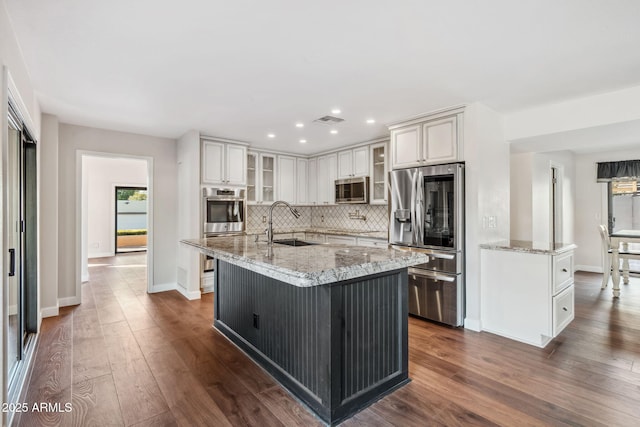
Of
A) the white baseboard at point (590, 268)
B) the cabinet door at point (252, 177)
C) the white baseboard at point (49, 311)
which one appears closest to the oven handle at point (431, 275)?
the cabinet door at point (252, 177)

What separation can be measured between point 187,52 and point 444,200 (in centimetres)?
283

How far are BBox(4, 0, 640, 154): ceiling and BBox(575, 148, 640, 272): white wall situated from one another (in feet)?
14.1

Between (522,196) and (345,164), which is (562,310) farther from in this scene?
(345,164)

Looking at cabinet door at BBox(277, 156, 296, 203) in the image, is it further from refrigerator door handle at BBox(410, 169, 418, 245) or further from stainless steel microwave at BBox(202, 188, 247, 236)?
refrigerator door handle at BBox(410, 169, 418, 245)

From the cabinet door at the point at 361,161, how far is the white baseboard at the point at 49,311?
4.51 meters

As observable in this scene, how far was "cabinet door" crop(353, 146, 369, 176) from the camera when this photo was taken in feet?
17.5

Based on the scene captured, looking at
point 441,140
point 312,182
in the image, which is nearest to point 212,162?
point 312,182

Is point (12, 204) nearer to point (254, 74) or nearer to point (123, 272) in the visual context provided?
point (254, 74)

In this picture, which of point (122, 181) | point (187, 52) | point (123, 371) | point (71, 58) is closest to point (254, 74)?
point (187, 52)

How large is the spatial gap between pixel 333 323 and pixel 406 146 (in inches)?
107

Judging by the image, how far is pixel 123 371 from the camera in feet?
8.50

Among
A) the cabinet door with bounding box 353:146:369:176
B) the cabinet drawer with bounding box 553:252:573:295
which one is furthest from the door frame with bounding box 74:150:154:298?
the cabinet drawer with bounding box 553:252:573:295

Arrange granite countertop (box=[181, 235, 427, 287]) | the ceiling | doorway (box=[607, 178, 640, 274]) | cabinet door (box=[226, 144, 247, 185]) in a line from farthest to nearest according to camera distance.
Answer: doorway (box=[607, 178, 640, 274]), cabinet door (box=[226, 144, 247, 185]), the ceiling, granite countertop (box=[181, 235, 427, 287])

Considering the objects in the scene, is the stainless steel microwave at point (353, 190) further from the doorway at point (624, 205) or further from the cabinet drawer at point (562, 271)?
the doorway at point (624, 205)
